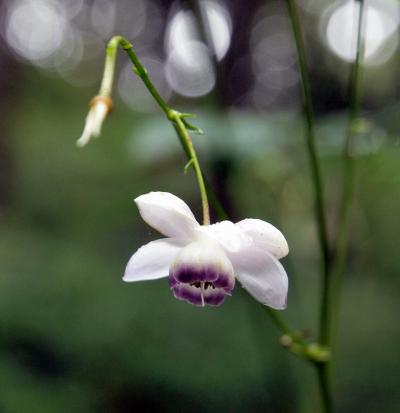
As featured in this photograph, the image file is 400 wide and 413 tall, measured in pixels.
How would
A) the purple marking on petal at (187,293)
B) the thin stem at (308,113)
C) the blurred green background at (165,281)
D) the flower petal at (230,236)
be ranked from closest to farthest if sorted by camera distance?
the flower petal at (230,236), the purple marking on petal at (187,293), the thin stem at (308,113), the blurred green background at (165,281)

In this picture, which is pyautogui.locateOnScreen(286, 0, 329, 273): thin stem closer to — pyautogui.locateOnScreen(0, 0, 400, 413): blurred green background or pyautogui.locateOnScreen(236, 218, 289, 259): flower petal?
pyautogui.locateOnScreen(236, 218, 289, 259): flower petal

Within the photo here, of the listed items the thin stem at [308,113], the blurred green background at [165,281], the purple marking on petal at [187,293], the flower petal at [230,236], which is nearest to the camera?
the flower petal at [230,236]

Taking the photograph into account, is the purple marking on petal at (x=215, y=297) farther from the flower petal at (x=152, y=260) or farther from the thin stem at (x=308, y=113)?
the thin stem at (x=308, y=113)

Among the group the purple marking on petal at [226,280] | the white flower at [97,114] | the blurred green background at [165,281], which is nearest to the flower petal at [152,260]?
the purple marking on petal at [226,280]

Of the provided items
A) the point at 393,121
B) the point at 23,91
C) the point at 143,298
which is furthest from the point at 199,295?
the point at 23,91

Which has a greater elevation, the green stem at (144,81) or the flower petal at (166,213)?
the green stem at (144,81)

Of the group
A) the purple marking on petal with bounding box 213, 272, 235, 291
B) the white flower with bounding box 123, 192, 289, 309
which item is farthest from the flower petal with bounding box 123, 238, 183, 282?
the purple marking on petal with bounding box 213, 272, 235, 291
